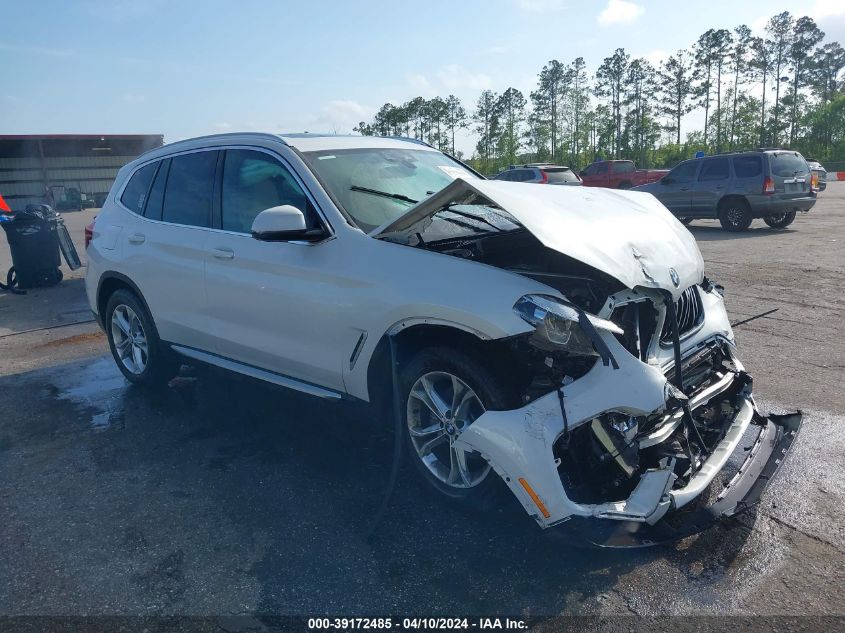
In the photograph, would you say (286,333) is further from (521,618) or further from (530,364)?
(521,618)

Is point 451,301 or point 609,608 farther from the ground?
point 451,301

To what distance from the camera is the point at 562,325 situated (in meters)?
3.16

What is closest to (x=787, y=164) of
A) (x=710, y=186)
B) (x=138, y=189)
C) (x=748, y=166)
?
(x=748, y=166)

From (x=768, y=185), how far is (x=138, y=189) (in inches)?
569

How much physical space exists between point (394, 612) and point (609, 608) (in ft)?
2.84

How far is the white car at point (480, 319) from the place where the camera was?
3.06 metres

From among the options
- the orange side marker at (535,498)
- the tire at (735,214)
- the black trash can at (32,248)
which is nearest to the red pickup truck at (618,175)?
the tire at (735,214)

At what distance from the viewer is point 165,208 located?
546 cm

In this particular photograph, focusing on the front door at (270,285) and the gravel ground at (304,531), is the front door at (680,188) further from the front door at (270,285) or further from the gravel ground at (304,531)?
the front door at (270,285)

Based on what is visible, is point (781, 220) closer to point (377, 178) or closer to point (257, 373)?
point (377, 178)

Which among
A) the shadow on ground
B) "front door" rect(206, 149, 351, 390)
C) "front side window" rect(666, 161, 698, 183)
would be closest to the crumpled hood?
"front door" rect(206, 149, 351, 390)

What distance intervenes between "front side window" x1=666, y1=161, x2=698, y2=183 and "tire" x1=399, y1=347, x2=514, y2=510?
52.5 feet

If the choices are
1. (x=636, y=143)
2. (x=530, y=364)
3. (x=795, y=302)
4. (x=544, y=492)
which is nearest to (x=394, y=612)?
(x=544, y=492)

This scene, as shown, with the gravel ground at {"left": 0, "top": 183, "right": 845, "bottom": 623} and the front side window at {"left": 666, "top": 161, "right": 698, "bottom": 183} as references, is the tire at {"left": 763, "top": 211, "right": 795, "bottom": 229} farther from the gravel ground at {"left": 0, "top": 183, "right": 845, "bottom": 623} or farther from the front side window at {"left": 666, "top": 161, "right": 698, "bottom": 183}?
the gravel ground at {"left": 0, "top": 183, "right": 845, "bottom": 623}
